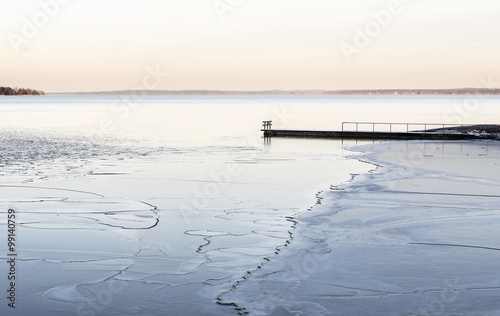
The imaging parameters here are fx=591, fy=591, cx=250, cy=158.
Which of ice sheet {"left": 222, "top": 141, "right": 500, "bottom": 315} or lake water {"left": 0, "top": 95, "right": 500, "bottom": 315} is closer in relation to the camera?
ice sheet {"left": 222, "top": 141, "right": 500, "bottom": 315}

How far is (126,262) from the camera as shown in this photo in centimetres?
1028

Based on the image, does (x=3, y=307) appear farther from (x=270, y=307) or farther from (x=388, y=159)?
(x=388, y=159)

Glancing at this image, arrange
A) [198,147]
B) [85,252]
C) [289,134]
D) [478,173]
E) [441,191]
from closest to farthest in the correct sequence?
1. [85,252]
2. [441,191]
3. [478,173]
4. [198,147]
5. [289,134]

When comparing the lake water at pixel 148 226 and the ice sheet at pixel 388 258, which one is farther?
the lake water at pixel 148 226

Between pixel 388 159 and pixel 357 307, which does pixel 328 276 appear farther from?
pixel 388 159

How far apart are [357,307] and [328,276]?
141 cm

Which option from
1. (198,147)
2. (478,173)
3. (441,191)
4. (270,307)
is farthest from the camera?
(198,147)

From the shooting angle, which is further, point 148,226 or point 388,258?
point 148,226

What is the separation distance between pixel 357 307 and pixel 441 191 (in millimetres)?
11109

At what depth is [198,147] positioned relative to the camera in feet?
125

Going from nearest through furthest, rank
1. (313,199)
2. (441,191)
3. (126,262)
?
1. (126,262)
2. (313,199)
3. (441,191)

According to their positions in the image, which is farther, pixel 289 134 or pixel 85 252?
pixel 289 134

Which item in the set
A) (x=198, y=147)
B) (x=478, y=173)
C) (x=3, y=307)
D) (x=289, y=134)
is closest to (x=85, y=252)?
(x=3, y=307)

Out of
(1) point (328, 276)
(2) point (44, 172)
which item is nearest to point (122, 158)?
(2) point (44, 172)
